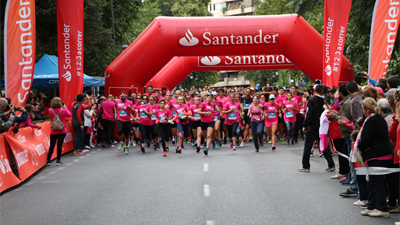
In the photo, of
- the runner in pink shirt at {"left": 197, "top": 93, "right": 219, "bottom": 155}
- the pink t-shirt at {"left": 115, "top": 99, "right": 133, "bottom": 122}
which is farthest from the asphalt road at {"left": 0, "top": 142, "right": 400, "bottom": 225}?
the pink t-shirt at {"left": 115, "top": 99, "right": 133, "bottom": 122}

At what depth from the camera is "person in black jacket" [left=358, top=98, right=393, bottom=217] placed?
6551 millimetres

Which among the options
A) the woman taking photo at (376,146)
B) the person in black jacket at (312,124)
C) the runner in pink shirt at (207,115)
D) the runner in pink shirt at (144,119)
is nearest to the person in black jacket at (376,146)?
the woman taking photo at (376,146)

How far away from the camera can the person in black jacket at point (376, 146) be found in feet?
21.5

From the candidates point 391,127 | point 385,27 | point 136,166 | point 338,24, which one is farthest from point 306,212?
point 338,24

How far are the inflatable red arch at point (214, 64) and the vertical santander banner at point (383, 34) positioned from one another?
13463 millimetres

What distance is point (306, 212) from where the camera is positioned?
22.4 feet

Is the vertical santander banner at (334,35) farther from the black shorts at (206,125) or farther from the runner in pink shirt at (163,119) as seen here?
the runner in pink shirt at (163,119)

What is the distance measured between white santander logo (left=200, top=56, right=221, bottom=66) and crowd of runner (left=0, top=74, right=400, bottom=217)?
21.5 feet

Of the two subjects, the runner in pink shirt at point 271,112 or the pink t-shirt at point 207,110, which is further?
the runner in pink shirt at point 271,112

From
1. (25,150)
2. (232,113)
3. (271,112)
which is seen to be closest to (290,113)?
(271,112)

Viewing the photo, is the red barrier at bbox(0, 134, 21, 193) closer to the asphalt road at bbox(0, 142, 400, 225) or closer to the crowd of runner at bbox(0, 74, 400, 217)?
the asphalt road at bbox(0, 142, 400, 225)

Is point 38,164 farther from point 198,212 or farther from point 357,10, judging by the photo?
point 357,10

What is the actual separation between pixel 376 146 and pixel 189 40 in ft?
42.6

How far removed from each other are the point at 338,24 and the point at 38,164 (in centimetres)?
938
